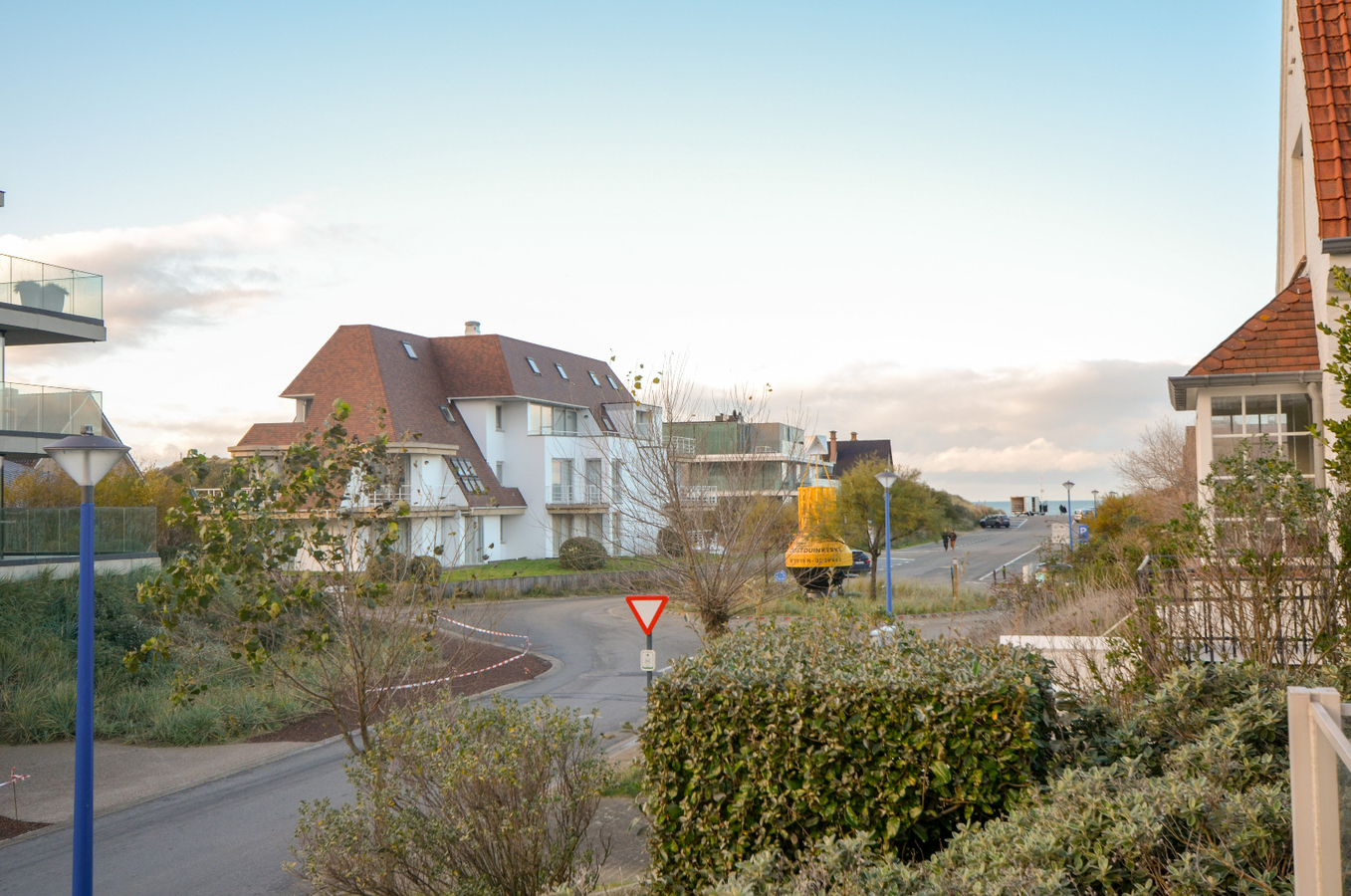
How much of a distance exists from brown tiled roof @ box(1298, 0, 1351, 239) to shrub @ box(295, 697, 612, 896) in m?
8.99

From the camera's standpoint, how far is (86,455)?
26.5 feet

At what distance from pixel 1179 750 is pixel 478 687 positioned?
49.9 feet

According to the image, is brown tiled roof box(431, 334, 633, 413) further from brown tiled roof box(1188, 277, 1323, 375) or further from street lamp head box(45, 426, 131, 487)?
street lamp head box(45, 426, 131, 487)

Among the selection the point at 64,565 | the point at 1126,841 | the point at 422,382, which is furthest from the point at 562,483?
the point at 1126,841

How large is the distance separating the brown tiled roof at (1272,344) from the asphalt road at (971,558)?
1999 centimetres

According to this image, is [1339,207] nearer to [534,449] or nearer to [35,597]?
[35,597]

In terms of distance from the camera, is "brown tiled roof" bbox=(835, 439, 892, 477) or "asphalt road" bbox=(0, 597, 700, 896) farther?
"brown tiled roof" bbox=(835, 439, 892, 477)

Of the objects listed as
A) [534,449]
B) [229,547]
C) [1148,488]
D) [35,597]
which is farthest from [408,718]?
[534,449]

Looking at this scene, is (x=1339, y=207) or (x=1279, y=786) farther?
(x=1339, y=207)

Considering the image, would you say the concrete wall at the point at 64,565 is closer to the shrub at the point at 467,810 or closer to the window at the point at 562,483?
the shrub at the point at 467,810

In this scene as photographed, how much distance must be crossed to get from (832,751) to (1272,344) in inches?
383

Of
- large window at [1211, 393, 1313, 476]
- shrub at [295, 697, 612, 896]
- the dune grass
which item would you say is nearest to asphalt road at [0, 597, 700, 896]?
the dune grass

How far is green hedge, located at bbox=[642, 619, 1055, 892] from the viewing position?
196 inches

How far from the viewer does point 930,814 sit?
500 cm
